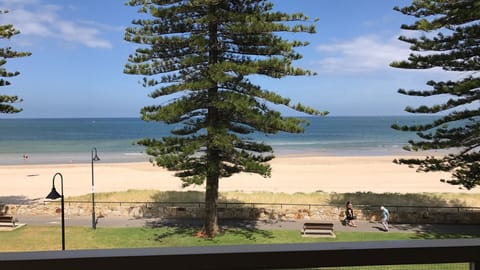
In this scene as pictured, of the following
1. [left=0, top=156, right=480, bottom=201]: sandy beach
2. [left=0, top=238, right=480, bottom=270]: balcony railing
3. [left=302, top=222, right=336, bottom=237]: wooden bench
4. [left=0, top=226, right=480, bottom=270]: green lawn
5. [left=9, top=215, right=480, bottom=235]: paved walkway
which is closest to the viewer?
[left=0, top=238, right=480, bottom=270]: balcony railing

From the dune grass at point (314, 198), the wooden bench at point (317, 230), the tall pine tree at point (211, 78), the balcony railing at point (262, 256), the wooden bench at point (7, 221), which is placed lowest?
the wooden bench at point (317, 230)

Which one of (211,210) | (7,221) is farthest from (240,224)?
(7,221)

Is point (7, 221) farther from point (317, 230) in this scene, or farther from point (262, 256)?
point (262, 256)

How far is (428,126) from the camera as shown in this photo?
12578 mm

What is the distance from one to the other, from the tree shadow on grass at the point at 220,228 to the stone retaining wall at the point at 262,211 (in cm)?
39

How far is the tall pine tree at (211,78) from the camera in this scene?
38.7 feet

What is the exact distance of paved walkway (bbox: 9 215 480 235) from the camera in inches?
514

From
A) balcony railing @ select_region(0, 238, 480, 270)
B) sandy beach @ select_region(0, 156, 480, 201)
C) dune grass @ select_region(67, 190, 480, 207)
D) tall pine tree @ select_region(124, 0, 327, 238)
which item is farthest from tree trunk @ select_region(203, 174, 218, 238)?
balcony railing @ select_region(0, 238, 480, 270)

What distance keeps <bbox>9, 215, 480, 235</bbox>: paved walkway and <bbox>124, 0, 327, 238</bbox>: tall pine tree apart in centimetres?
169

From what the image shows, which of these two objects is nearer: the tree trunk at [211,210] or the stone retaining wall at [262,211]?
the tree trunk at [211,210]

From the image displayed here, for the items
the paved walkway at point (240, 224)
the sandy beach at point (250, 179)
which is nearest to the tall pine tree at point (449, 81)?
the paved walkway at point (240, 224)

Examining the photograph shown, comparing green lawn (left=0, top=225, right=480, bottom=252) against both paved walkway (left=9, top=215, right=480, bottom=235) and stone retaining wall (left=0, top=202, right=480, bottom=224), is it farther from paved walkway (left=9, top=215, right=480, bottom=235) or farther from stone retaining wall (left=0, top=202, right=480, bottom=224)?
stone retaining wall (left=0, top=202, right=480, bottom=224)

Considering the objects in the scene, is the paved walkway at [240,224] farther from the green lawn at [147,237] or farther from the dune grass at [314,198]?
the dune grass at [314,198]

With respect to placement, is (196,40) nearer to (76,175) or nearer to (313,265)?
(313,265)
